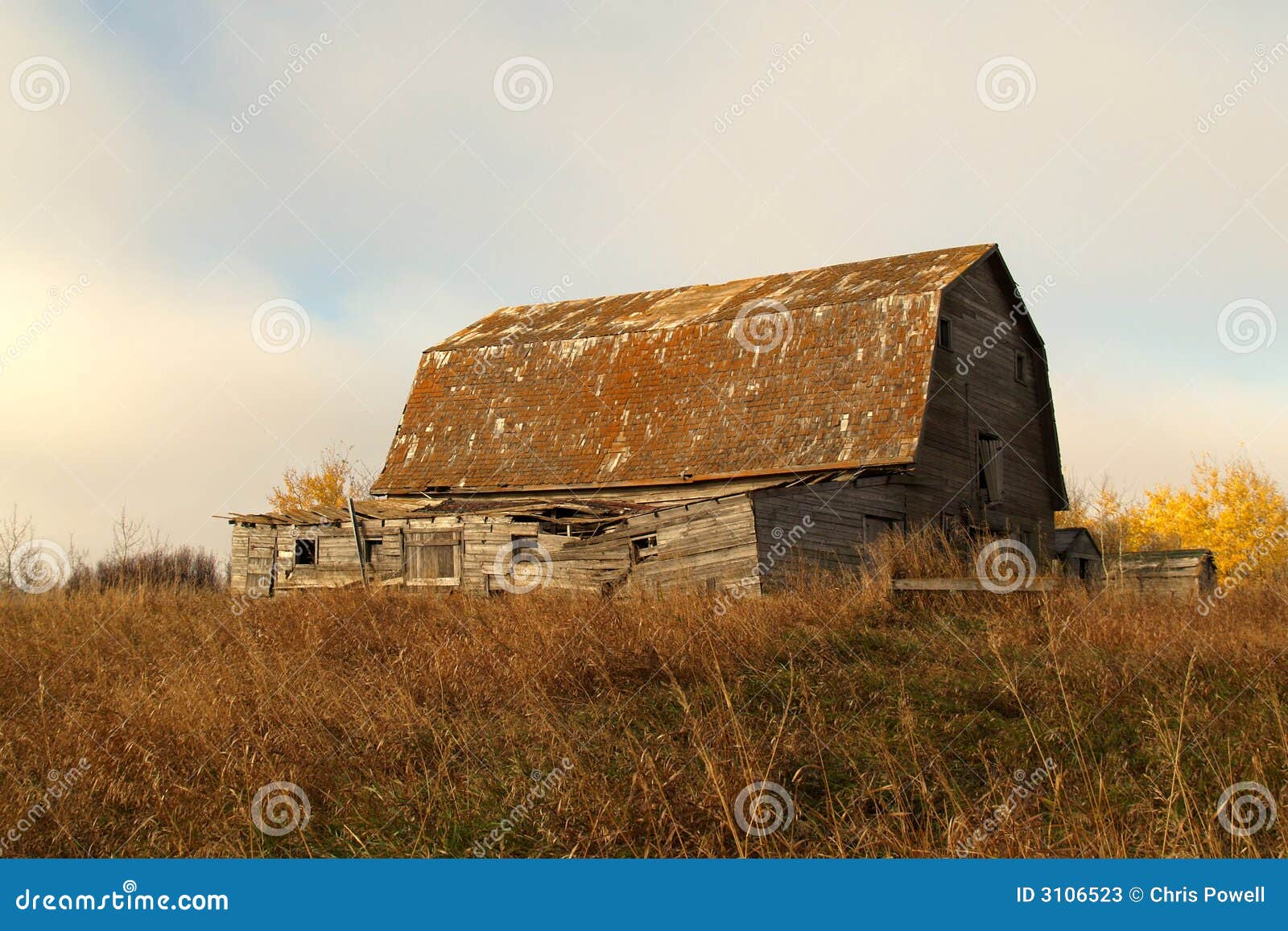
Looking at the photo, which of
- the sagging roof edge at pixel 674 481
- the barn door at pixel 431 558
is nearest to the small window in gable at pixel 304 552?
the sagging roof edge at pixel 674 481

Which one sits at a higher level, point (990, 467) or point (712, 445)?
point (712, 445)

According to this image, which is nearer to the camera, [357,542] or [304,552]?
[357,542]

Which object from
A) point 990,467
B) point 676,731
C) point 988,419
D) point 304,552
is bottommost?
point 676,731

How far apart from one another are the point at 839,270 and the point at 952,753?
62.2 feet

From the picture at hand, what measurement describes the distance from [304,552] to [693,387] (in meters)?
9.28

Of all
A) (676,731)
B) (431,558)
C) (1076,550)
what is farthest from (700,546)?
(1076,550)

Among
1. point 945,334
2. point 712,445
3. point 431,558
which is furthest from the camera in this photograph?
point 945,334

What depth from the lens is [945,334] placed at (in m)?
21.3

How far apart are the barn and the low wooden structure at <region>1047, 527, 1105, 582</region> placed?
0.54 meters

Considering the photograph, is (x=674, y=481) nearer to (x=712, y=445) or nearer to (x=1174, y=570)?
(x=712, y=445)

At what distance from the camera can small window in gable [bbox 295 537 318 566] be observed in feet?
75.1

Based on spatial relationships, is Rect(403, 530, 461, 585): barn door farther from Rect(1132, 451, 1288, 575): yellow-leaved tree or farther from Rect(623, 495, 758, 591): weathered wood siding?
Rect(1132, 451, 1288, 575): yellow-leaved tree

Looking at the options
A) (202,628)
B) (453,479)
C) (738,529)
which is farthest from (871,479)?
(202,628)

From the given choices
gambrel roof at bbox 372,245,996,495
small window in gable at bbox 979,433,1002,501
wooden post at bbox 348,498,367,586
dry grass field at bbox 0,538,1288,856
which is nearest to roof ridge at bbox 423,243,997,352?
gambrel roof at bbox 372,245,996,495
